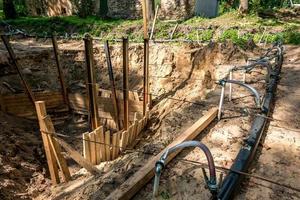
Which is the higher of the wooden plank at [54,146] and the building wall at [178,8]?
the building wall at [178,8]

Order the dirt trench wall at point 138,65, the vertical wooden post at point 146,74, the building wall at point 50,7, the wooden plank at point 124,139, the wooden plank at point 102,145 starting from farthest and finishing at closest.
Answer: the building wall at point 50,7, the dirt trench wall at point 138,65, the vertical wooden post at point 146,74, the wooden plank at point 124,139, the wooden plank at point 102,145

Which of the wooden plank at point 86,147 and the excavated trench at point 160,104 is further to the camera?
the wooden plank at point 86,147

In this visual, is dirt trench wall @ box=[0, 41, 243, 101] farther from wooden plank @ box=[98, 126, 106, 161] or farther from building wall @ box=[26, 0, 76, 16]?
building wall @ box=[26, 0, 76, 16]

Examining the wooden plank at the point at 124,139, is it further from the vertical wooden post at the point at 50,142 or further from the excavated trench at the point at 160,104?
the vertical wooden post at the point at 50,142

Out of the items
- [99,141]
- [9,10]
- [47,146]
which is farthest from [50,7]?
[47,146]

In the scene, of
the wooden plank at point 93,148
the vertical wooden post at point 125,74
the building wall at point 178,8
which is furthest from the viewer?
the building wall at point 178,8

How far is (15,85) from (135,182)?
848cm

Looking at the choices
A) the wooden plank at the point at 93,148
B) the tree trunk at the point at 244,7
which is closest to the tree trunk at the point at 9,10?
the tree trunk at the point at 244,7

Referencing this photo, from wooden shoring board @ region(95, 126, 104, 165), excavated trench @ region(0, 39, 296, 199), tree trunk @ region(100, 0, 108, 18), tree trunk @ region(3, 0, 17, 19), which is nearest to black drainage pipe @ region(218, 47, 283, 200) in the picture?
excavated trench @ region(0, 39, 296, 199)

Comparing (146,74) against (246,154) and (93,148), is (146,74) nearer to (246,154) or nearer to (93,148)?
(93,148)

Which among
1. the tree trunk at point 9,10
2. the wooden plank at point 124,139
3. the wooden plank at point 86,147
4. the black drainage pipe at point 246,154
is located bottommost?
the wooden plank at point 124,139

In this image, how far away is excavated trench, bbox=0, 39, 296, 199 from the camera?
14.4 feet

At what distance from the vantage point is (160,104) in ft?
32.0

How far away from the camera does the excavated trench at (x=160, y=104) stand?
14.4 feet
